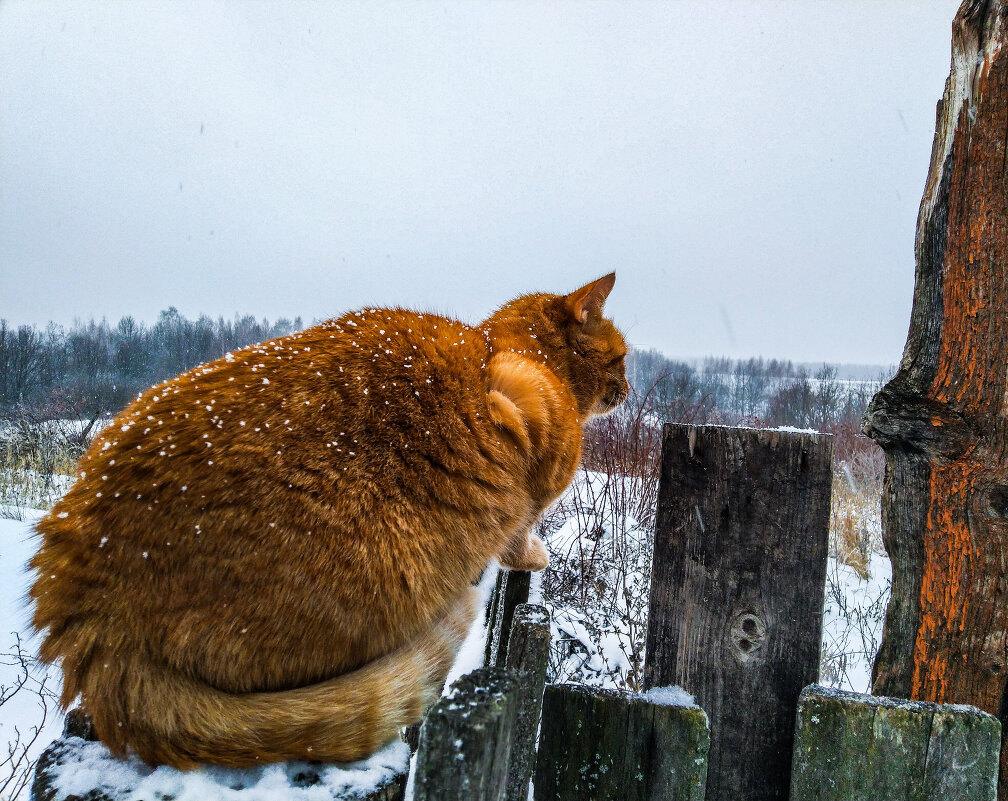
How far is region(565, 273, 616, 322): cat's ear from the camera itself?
7.11 ft

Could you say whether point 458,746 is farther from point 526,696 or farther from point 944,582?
point 944,582

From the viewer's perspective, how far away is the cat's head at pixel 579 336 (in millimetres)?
2143

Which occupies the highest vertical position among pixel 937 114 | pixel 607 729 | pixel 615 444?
pixel 937 114

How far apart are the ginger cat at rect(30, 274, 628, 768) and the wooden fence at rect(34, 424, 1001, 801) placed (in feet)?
0.67

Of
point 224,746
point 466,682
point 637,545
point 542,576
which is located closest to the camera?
point 466,682

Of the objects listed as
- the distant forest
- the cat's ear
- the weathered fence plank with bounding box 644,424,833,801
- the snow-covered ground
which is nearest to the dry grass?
the distant forest

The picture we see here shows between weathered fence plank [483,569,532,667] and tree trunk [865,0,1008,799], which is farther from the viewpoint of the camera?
weathered fence plank [483,569,532,667]

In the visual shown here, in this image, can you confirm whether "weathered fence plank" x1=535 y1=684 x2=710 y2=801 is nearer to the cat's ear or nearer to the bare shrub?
the cat's ear

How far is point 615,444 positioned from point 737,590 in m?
4.86

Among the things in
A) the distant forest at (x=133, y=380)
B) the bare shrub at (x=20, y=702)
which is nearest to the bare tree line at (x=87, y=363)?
the distant forest at (x=133, y=380)

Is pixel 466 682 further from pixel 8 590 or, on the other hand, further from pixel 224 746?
pixel 8 590

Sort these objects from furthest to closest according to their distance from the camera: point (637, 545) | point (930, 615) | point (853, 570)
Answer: point (853, 570) < point (637, 545) < point (930, 615)

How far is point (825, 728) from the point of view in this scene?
995mm

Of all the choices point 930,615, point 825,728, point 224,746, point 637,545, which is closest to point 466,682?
point 224,746
